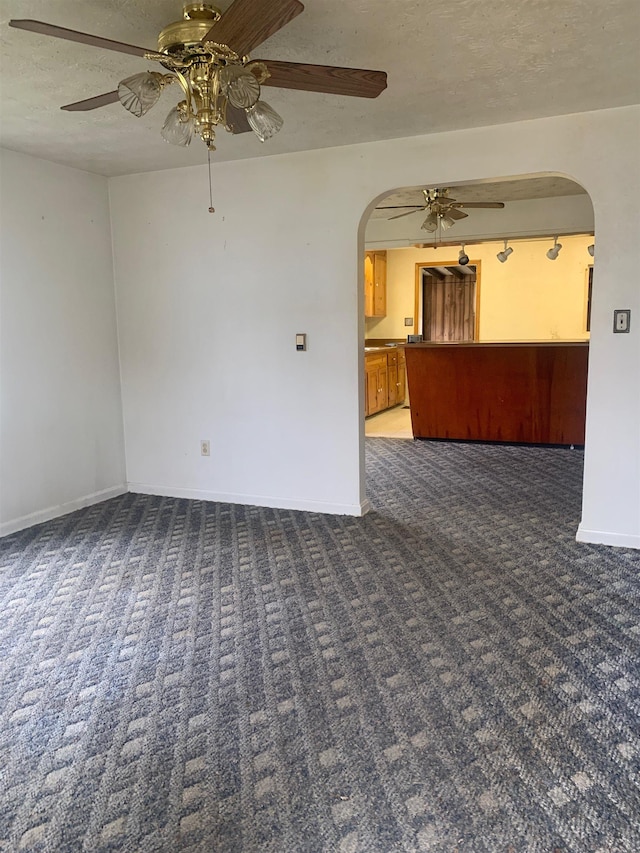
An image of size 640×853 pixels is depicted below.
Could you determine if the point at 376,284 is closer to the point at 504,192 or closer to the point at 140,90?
the point at 504,192

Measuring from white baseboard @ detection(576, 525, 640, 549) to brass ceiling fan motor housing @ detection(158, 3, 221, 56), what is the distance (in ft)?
10.0

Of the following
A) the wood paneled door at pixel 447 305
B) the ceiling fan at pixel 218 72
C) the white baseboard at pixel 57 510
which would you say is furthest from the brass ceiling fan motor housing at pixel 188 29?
the wood paneled door at pixel 447 305

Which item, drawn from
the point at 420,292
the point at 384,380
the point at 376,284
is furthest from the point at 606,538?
the point at 420,292

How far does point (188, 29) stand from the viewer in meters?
1.87

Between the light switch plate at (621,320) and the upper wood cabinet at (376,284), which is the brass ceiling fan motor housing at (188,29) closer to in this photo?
the light switch plate at (621,320)

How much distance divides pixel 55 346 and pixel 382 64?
2730 millimetres

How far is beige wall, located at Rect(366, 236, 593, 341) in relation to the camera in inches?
312

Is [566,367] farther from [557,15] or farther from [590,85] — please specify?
[557,15]

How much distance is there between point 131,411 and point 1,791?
3201mm

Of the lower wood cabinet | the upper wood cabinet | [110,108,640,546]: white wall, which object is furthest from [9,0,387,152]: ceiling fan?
the upper wood cabinet

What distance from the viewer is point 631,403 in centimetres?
319

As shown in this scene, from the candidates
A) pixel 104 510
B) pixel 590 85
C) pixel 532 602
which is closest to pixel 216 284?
pixel 104 510

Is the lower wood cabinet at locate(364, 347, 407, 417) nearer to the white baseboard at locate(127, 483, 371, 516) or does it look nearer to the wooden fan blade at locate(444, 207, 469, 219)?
the wooden fan blade at locate(444, 207, 469, 219)

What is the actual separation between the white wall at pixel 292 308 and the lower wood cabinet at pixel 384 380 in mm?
3426
